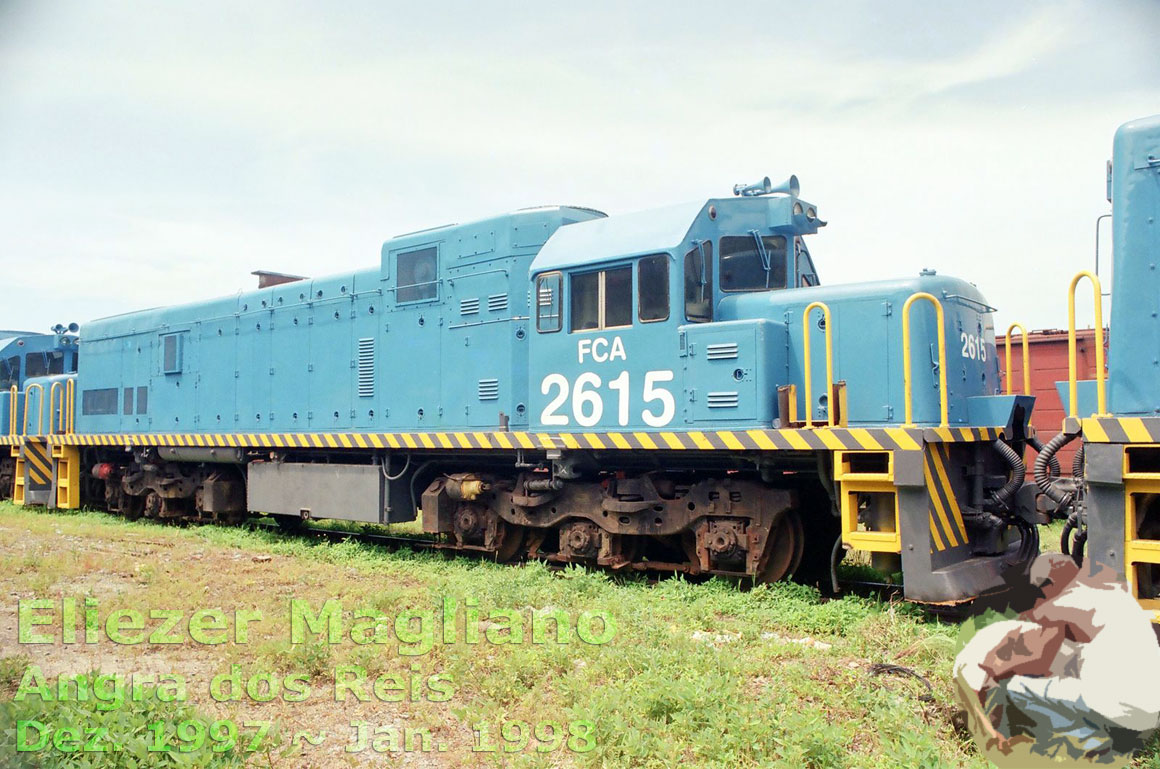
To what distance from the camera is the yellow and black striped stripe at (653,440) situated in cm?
728

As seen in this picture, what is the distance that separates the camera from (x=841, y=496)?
7.55 metres

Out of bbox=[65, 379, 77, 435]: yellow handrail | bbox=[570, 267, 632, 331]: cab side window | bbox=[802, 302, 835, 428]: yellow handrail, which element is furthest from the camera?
bbox=[65, 379, 77, 435]: yellow handrail

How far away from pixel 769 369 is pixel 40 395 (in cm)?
1618

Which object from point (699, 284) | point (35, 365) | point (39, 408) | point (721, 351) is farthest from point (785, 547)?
point (35, 365)

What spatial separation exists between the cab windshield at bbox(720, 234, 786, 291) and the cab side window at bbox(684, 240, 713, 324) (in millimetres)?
194

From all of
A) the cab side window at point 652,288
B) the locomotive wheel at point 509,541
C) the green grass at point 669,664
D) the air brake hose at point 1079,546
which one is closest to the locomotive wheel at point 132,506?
the green grass at point 669,664

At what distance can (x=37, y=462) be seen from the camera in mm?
17703

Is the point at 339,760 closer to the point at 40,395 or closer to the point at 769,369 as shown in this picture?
the point at 769,369

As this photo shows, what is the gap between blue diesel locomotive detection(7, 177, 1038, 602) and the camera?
24.9ft

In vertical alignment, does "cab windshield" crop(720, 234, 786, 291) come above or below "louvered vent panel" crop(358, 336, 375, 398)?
above

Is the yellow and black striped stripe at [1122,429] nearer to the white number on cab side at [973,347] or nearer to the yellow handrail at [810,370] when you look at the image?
the yellow handrail at [810,370]

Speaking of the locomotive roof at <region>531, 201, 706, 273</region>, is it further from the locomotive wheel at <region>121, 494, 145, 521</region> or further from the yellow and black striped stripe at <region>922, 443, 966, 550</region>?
the locomotive wheel at <region>121, 494, 145, 521</region>

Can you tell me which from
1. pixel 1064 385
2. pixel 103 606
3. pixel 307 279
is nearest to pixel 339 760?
pixel 103 606

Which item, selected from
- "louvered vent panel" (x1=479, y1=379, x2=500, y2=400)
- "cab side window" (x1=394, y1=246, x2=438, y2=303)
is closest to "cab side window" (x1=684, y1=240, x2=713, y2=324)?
"louvered vent panel" (x1=479, y1=379, x2=500, y2=400)
